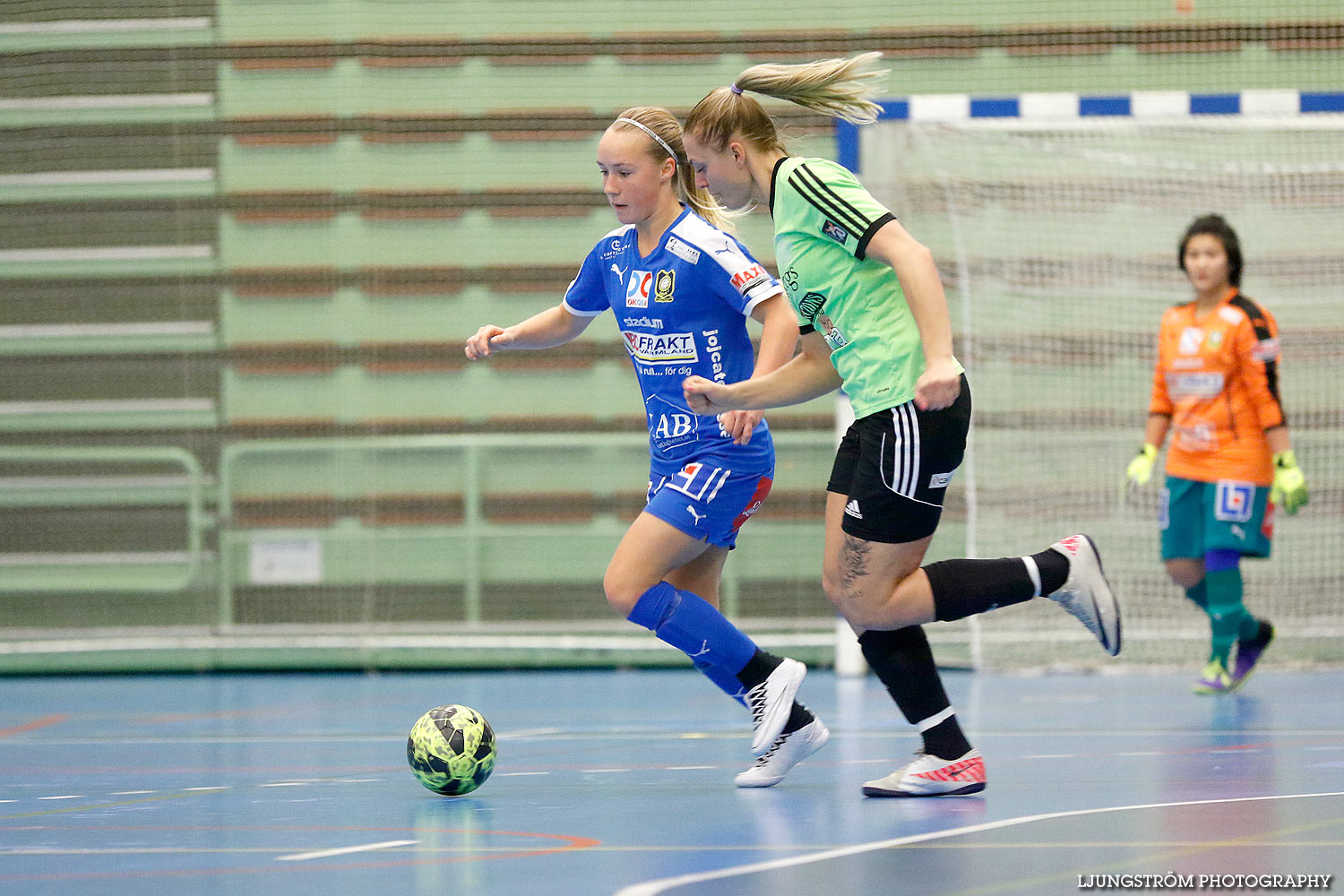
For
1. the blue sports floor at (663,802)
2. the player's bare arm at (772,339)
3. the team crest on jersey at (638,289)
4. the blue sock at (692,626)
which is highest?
the team crest on jersey at (638,289)

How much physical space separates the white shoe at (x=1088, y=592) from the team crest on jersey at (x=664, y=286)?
3.99ft

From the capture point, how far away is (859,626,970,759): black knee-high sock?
357 centimetres

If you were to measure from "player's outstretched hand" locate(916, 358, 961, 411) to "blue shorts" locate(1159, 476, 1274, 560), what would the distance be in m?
3.26

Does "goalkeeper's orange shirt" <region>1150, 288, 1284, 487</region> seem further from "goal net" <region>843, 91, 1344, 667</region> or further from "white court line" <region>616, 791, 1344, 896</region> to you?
"white court line" <region>616, 791, 1344, 896</region>

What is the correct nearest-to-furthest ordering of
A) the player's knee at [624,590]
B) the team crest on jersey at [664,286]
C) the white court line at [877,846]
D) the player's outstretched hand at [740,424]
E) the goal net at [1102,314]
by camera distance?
the white court line at [877,846] → the player's outstretched hand at [740,424] → the player's knee at [624,590] → the team crest on jersey at [664,286] → the goal net at [1102,314]

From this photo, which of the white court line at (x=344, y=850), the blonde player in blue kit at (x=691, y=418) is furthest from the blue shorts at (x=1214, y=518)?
the white court line at (x=344, y=850)

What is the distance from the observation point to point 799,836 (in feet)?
10.0

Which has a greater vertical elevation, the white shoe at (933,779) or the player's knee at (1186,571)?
the player's knee at (1186,571)

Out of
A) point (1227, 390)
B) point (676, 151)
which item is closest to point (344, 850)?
point (676, 151)

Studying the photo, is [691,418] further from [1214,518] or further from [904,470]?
[1214,518]

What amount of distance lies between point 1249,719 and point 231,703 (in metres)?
4.24

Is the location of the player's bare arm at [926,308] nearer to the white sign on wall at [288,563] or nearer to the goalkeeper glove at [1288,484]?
the goalkeeper glove at [1288,484]

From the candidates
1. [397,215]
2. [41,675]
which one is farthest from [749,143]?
[41,675]

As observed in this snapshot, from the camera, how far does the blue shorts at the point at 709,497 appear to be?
389cm
